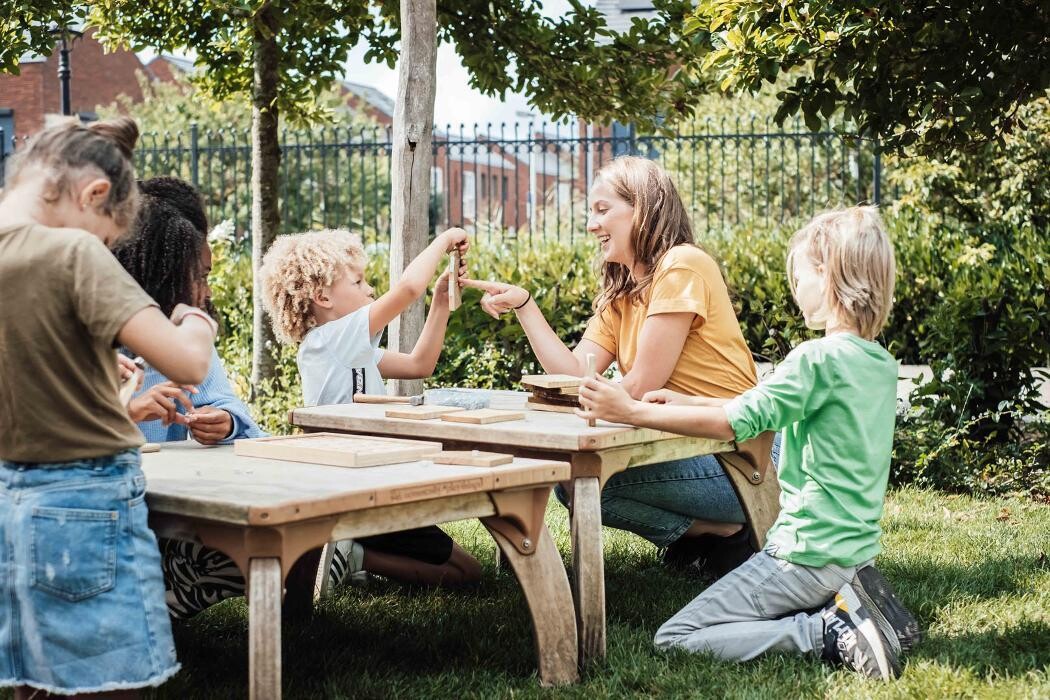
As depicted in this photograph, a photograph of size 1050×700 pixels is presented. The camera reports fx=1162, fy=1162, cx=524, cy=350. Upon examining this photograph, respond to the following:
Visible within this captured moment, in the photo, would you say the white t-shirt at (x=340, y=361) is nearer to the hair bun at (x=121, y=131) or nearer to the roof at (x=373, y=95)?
the hair bun at (x=121, y=131)

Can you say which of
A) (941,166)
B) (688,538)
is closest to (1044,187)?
(941,166)

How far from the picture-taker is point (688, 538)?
4.54 metres

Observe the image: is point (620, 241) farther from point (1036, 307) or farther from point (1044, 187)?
point (1044, 187)

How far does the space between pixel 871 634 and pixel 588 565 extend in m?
0.80

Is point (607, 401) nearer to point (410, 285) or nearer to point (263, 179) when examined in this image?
point (410, 285)

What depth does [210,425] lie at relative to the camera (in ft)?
11.4

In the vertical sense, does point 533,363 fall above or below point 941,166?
below

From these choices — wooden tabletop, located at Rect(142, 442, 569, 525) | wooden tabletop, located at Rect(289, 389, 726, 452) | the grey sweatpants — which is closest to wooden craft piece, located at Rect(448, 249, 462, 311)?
wooden tabletop, located at Rect(289, 389, 726, 452)

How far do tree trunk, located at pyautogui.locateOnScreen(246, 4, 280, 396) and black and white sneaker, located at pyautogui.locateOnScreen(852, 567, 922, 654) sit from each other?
14.4 ft

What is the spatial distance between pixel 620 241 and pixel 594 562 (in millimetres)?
1267

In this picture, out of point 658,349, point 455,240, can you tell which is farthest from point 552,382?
point 455,240

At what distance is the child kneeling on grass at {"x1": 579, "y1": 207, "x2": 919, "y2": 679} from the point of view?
321 cm

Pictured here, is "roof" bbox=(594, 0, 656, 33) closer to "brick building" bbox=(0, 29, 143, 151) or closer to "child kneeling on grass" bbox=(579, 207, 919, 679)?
"brick building" bbox=(0, 29, 143, 151)

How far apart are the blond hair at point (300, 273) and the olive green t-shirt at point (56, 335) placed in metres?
1.81
